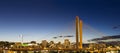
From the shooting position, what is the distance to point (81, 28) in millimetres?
68562

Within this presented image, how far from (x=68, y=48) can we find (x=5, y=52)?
14.2 m

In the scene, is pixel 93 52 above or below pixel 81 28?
below

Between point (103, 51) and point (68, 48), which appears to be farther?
point (103, 51)

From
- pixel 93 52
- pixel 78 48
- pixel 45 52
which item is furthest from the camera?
pixel 45 52

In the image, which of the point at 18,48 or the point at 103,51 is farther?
the point at 103,51

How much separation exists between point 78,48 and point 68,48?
314 inches

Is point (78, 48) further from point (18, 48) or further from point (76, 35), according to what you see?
point (18, 48)

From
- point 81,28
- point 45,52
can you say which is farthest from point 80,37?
point 45,52

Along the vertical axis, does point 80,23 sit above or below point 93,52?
above

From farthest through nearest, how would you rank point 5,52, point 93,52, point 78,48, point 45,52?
1. point 45,52
2. point 93,52
3. point 5,52
4. point 78,48

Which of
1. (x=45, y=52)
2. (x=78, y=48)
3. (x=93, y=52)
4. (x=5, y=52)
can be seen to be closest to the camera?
(x=78, y=48)

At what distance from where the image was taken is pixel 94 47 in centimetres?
7738

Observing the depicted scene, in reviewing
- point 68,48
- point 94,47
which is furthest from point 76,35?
point 94,47

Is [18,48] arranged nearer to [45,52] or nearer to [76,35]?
[76,35]
